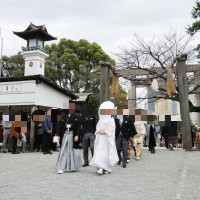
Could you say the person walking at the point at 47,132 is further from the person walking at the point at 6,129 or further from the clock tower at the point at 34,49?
the clock tower at the point at 34,49

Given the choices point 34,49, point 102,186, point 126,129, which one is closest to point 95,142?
point 126,129

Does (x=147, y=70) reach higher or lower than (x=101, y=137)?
higher

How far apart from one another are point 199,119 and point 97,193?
19786 mm

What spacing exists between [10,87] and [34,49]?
36.3 feet

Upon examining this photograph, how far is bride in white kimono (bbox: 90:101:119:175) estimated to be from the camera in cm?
575

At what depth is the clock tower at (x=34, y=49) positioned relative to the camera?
2398 cm

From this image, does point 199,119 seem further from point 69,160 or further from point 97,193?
point 97,193

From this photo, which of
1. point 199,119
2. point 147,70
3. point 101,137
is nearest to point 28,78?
point 147,70

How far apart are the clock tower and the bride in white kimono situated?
62.7 ft

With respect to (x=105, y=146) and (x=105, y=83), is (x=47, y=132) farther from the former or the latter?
(x=105, y=146)

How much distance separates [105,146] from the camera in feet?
19.4

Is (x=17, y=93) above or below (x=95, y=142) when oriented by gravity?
above

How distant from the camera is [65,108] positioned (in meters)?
6.50

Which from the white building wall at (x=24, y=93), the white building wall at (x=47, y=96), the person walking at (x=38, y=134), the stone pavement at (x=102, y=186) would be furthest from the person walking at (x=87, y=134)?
the white building wall at (x=47, y=96)
